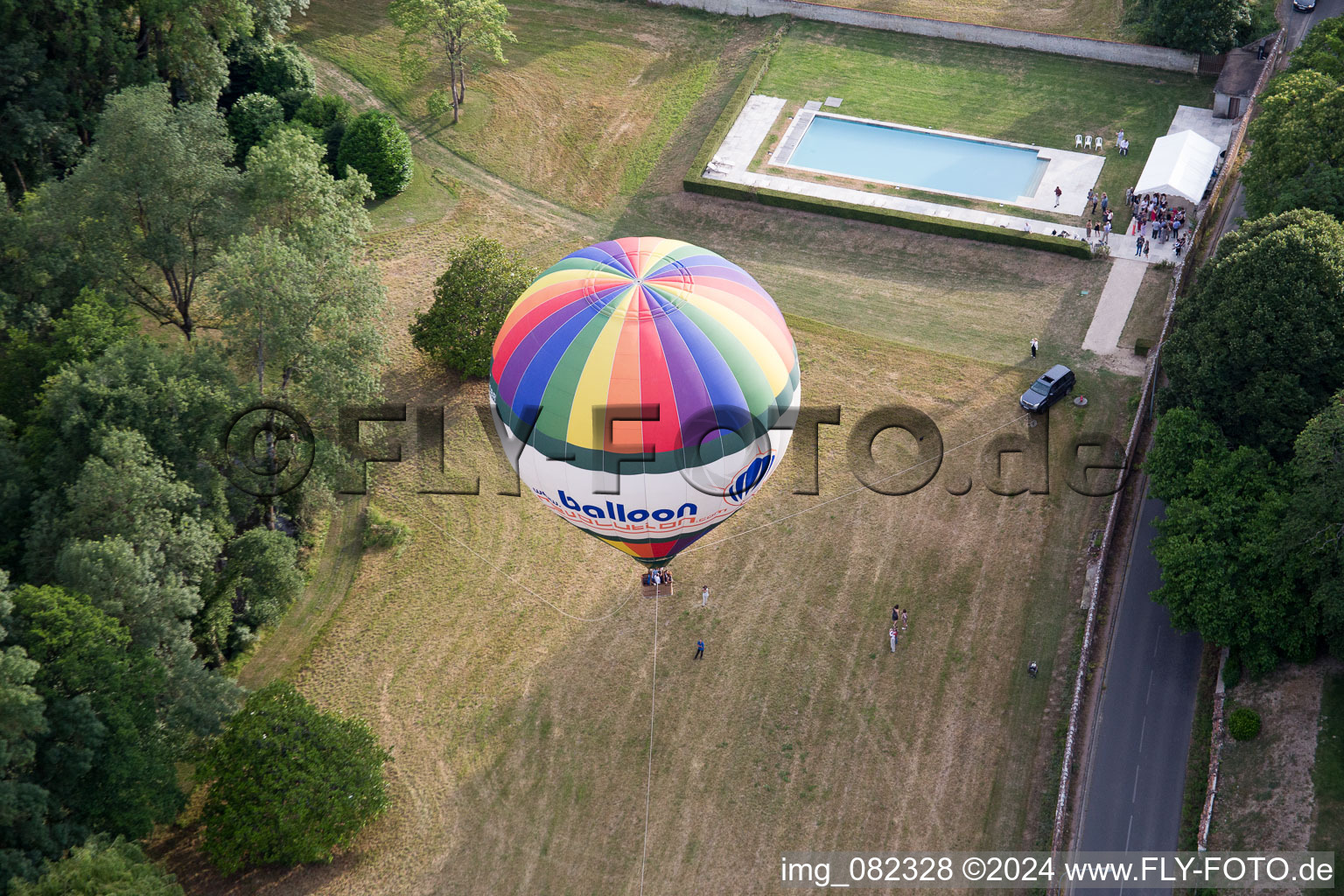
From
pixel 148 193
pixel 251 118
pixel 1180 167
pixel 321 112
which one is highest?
pixel 1180 167

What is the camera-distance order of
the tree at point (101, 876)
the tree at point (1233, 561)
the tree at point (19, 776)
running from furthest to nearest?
the tree at point (1233, 561) → the tree at point (19, 776) → the tree at point (101, 876)

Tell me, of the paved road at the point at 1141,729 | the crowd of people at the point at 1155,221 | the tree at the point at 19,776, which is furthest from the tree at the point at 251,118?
the paved road at the point at 1141,729

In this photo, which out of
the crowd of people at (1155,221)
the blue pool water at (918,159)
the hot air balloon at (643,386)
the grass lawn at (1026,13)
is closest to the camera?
the hot air balloon at (643,386)

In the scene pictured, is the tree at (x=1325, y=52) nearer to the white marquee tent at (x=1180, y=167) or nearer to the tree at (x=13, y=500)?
the white marquee tent at (x=1180, y=167)

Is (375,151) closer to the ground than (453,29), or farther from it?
closer to the ground

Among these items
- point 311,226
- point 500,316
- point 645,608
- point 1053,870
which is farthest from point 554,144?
point 1053,870

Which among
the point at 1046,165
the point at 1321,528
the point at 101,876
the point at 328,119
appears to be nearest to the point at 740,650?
the point at 1321,528

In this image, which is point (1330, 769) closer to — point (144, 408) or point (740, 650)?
point (740, 650)
